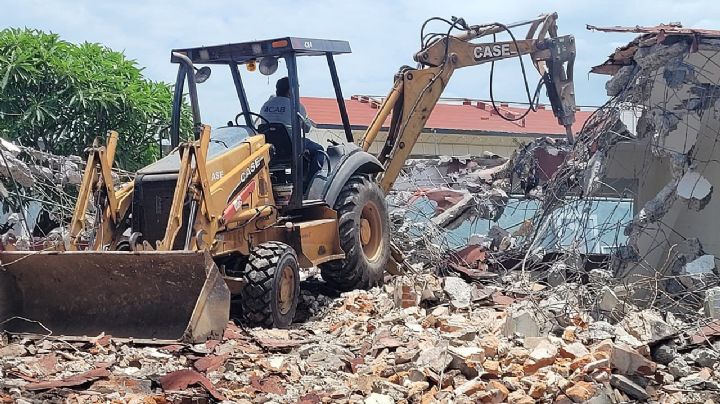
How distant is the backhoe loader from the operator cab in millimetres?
13

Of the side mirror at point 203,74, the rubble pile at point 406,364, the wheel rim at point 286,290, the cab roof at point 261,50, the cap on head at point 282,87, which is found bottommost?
the rubble pile at point 406,364

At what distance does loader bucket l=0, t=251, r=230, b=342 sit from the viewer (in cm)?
677

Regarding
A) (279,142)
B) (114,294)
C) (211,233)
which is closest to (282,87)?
(279,142)

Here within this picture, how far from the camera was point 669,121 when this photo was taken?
9.23m

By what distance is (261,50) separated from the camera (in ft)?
27.7

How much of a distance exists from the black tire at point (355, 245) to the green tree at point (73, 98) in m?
6.71

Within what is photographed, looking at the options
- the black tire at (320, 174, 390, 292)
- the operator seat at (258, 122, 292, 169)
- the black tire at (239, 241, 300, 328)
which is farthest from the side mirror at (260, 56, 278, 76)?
the black tire at (239, 241, 300, 328)

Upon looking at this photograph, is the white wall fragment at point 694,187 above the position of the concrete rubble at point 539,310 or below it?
above

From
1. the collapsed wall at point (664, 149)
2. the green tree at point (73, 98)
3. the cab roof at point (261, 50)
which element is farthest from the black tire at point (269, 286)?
the green tree at point (73, 98)

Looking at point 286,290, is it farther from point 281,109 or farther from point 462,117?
point 462,117

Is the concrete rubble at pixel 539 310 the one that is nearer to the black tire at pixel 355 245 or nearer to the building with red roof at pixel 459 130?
the black tire at pixel 355 245

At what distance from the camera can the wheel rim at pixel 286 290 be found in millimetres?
7668

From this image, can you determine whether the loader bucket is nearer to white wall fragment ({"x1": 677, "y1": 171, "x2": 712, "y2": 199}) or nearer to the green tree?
white wall fragment ({"x1": 677, "y1": 171, "x2": 712, "y2": 199})

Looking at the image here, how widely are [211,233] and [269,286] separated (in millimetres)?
638
